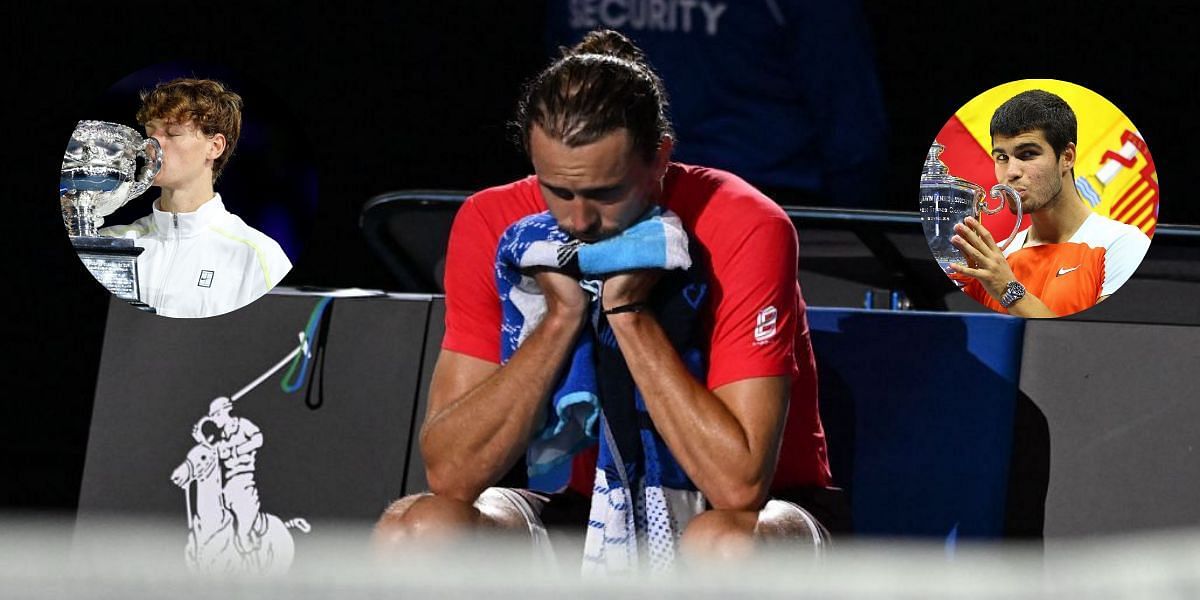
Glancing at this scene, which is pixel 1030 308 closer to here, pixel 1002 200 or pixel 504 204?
pixel 1002 200

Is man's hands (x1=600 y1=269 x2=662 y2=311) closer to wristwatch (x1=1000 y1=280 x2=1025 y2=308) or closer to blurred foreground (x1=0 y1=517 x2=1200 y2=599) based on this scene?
wristwatch (x1=1000 y1=280 x2=1025 y2=308)

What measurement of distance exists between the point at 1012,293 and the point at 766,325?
362 millimetres

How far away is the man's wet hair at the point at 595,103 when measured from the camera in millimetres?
1512

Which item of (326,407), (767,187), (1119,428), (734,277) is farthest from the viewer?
(767,187)

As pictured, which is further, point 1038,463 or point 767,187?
point 767,187

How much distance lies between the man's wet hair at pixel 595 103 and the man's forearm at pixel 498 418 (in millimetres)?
218

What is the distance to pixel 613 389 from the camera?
1.58 m

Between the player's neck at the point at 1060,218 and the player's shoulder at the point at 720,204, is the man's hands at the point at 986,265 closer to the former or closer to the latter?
the player's neck at the point at 1060,218

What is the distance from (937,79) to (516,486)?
4.13ft

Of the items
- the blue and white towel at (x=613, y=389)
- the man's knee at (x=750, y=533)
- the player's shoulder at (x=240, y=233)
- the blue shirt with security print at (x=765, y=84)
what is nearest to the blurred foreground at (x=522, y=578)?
the man's knee at (x=750, y=533)

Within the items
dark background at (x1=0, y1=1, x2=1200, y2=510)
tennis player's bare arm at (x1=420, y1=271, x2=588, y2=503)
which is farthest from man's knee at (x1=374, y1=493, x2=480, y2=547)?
dark background at (x1=0, y1=1, x2=1200, y2=510)

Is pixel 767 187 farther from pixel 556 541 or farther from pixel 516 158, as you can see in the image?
pixel 556 541

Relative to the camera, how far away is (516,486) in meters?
1.83

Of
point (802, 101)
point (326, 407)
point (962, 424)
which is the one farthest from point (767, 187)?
point (326, 407)
